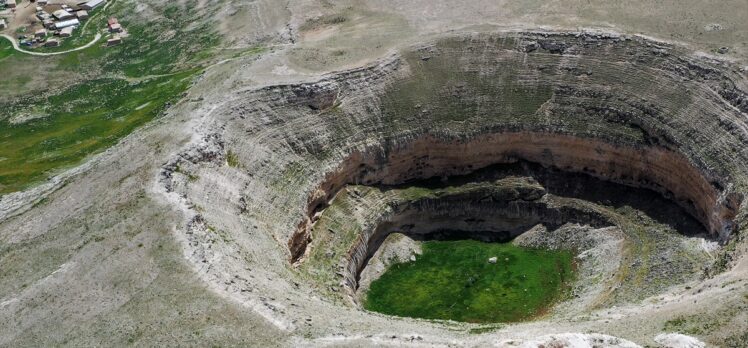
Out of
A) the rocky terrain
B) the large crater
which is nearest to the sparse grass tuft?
the large crater

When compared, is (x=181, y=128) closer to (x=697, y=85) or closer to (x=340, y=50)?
(x=340, y=50)

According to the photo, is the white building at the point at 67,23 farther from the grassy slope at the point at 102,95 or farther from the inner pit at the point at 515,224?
the inner pit at the point at 515,224

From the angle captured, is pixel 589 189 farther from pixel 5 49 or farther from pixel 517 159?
pixel 5 49

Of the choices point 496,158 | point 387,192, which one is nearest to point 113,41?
point 387,192

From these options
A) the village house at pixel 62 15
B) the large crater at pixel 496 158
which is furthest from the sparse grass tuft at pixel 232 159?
the village house at pixel 62 15

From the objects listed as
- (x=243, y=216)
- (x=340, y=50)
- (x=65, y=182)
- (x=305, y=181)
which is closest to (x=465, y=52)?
(x=340, y=50)

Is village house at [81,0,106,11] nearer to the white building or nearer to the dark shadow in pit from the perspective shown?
the white building
